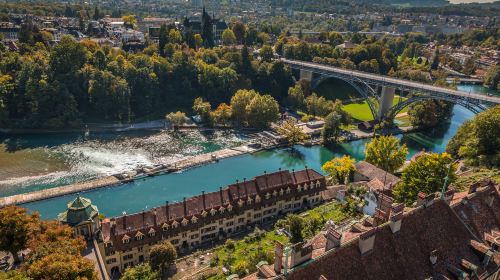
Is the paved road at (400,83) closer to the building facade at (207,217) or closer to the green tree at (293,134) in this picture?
the green tree at (293,134)

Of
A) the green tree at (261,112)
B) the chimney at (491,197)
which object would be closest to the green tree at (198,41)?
the green tree at (261,112)

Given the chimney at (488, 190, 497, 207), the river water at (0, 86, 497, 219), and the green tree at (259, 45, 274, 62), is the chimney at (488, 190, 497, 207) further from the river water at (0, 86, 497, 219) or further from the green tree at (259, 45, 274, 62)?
the green tree at (259, 45, 274, 62)

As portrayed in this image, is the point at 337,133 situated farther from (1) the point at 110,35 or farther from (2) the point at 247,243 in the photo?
(1) the point at 110,35

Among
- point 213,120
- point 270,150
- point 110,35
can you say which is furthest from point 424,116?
point 110,35

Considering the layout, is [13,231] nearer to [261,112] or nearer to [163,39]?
[261,112]

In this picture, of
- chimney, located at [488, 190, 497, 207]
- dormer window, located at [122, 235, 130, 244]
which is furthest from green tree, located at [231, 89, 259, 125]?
chimney, located at [488, 190, 497, 207]

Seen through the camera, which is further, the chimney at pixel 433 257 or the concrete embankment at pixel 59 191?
the concrete embankment at pixel 59 191
